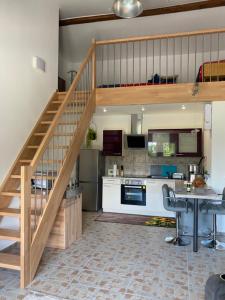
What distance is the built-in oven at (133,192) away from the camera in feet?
18.7

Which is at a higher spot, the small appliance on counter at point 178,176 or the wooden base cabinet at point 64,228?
the small appliance on counter at point 178,176

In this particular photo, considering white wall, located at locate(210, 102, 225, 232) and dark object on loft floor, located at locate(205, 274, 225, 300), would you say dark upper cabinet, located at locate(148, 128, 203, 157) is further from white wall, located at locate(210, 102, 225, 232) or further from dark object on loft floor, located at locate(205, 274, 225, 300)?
dark object on loft floor, located at locate(205, 274, 225, 300)

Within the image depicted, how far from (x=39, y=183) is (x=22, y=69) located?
188 cm

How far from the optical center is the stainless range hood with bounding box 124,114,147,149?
6.13 metres

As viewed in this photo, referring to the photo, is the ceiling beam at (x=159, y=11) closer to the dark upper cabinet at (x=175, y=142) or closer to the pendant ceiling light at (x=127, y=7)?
the pendant ceiling light at (x=127, y=7)

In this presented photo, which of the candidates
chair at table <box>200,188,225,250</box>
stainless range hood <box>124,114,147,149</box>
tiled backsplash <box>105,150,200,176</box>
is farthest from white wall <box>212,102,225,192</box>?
stainless range hood <box>124,114,147,149</box>

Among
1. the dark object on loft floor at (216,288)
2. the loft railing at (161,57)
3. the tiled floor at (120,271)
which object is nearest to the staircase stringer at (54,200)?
the tiled floor at (120,271)

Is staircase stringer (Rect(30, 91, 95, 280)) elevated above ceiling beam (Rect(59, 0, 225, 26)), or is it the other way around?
ceiling beam (Rect(59, 0, 225, 26))

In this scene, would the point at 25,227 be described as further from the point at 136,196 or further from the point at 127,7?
the point at 136,196

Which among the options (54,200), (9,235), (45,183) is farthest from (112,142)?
(9,235)

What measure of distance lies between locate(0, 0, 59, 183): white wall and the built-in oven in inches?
102

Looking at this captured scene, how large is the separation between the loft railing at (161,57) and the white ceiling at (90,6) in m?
0.74

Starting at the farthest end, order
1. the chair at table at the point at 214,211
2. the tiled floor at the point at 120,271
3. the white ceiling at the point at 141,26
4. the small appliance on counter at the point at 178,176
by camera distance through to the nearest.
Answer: the small appliance on counter at the point at 178,176 → the white ceiling at the point at 141,26 → the chair at table at the point at 214,211 → the tiled floor at the point at 120,271

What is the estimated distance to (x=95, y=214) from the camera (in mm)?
5684
